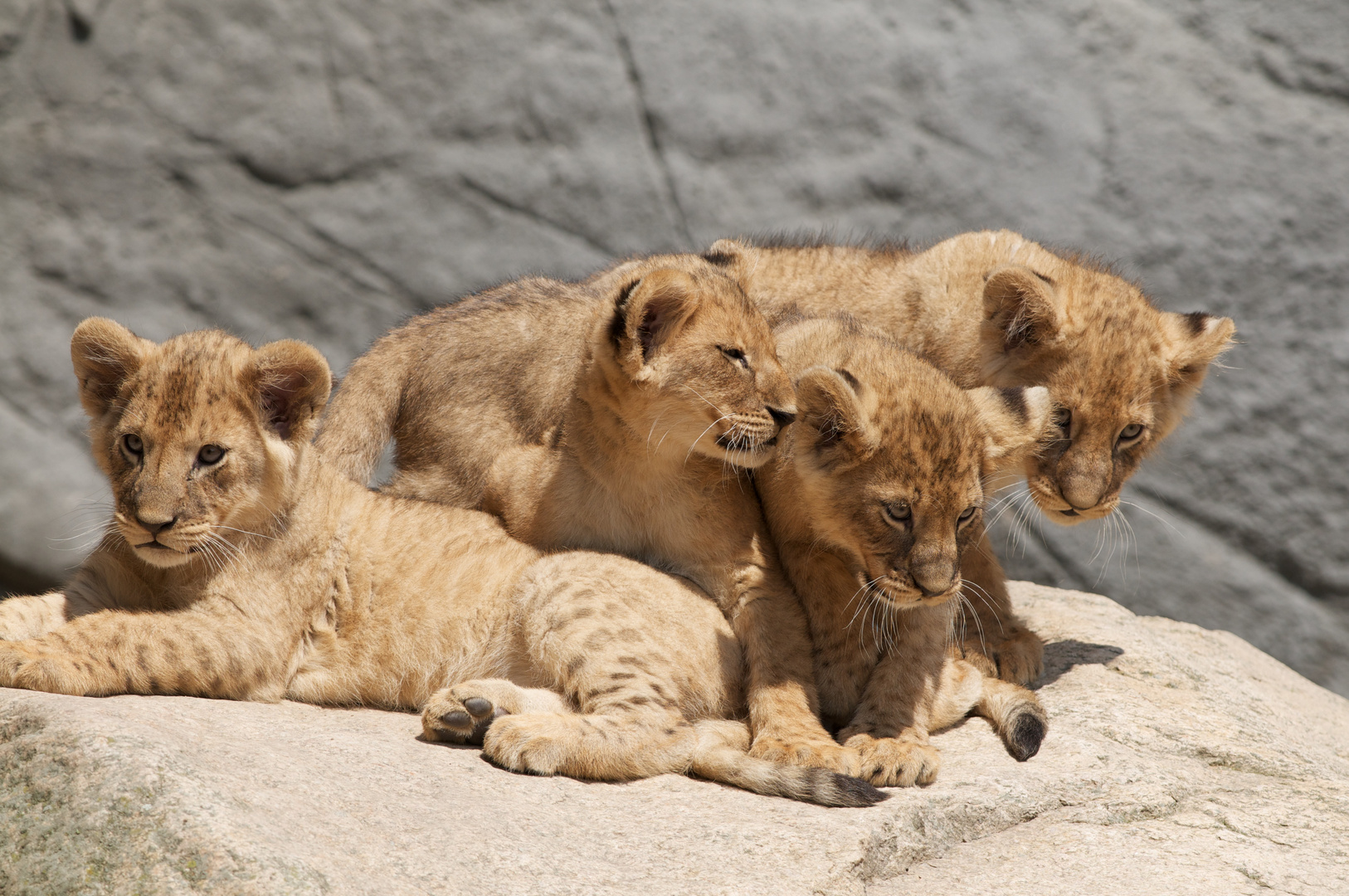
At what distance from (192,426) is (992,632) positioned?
3.84 m

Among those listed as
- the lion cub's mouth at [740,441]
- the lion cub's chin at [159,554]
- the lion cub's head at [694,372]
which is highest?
the lion cub's head at [694,372]

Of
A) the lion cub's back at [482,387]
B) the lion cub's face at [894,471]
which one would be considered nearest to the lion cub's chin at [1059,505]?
the lion cub's face at [894,471]

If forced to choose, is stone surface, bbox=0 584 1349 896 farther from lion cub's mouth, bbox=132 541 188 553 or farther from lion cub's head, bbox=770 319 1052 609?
lion cub's head, bbox=770 319 1052 609

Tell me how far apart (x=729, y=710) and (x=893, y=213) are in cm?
591

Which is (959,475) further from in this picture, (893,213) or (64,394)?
(64,394)

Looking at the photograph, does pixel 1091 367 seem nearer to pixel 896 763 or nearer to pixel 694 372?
pixel 694 372

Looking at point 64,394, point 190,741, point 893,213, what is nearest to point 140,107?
point 64,394

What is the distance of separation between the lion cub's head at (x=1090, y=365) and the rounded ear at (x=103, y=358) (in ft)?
12.3

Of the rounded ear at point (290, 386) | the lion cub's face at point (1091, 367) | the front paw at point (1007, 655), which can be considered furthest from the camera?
the front paw at point (1007, 655)

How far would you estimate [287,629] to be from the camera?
187 inches

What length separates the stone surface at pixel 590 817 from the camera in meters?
3.03

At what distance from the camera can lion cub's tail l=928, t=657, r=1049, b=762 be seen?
4832 mm

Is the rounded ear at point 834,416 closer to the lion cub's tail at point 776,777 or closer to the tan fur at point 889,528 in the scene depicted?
the tan fur at point 889,528

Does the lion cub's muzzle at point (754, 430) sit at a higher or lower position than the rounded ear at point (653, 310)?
lower
